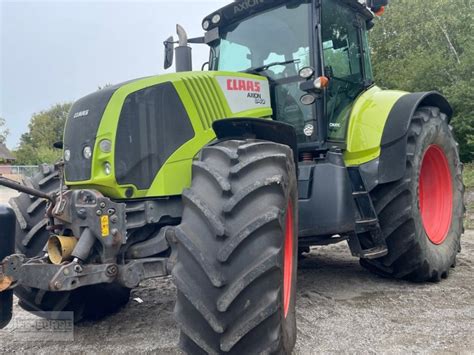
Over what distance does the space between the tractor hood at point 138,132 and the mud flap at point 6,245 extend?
53 centimetres

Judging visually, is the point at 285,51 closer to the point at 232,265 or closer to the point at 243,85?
the point at 243,85

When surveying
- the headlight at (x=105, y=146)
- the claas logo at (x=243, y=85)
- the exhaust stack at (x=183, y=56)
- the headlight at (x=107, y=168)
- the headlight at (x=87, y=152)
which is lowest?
the headlight at (x=107, y=168)

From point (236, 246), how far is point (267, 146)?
750 mm

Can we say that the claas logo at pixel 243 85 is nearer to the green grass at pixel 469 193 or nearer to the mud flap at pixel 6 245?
the mud flap at pixel 6 245

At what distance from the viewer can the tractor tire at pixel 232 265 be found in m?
2.13

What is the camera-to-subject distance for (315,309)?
3.64m

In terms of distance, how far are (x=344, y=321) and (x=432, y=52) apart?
19379 millimetres

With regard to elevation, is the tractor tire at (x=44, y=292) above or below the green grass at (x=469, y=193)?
above

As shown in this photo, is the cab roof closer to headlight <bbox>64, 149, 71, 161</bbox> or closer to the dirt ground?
headlight <bbox>64, 149, 71, 161</bbox>

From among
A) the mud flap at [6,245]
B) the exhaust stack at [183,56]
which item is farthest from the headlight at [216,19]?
the mud flap at [6,245]

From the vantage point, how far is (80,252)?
2.60 m

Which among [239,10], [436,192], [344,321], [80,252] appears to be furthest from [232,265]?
[436,192]

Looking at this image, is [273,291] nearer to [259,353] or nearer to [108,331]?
[259,353]

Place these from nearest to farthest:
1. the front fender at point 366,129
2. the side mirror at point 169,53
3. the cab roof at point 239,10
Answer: the cab roof at point 239,10
the front fender at point 366,129
the side mirror at point 169,53
